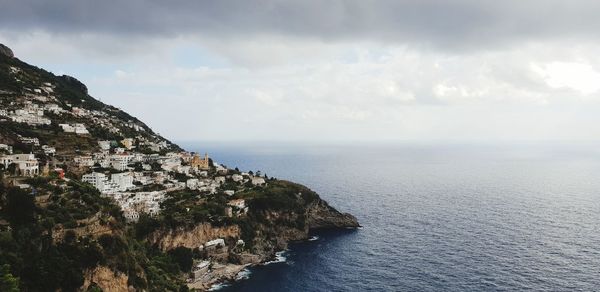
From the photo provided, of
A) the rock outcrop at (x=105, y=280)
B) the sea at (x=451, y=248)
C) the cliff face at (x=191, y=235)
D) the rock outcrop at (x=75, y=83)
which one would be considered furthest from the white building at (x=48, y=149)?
the rock outcrop at (x=75, y=83)

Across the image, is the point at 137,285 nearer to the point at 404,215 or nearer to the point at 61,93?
the point at 404,215

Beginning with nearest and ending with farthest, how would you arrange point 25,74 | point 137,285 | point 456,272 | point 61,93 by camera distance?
point 137,285 < point 456,272 < point 25,74 < point 61,93

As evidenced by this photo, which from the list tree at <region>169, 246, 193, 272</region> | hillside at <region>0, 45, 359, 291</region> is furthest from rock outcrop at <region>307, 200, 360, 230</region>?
tree at <region>169, 246, 193, 272</region>

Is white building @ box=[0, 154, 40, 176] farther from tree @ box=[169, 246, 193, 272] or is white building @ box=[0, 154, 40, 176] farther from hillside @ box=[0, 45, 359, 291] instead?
tree @ box=[169, 246, 193, 272]

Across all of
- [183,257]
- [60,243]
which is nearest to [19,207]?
[60,243]

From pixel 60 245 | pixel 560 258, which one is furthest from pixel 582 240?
pixel 60 245

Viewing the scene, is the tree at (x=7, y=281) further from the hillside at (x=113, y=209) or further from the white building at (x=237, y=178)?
the white building at (x=237, y=178)
